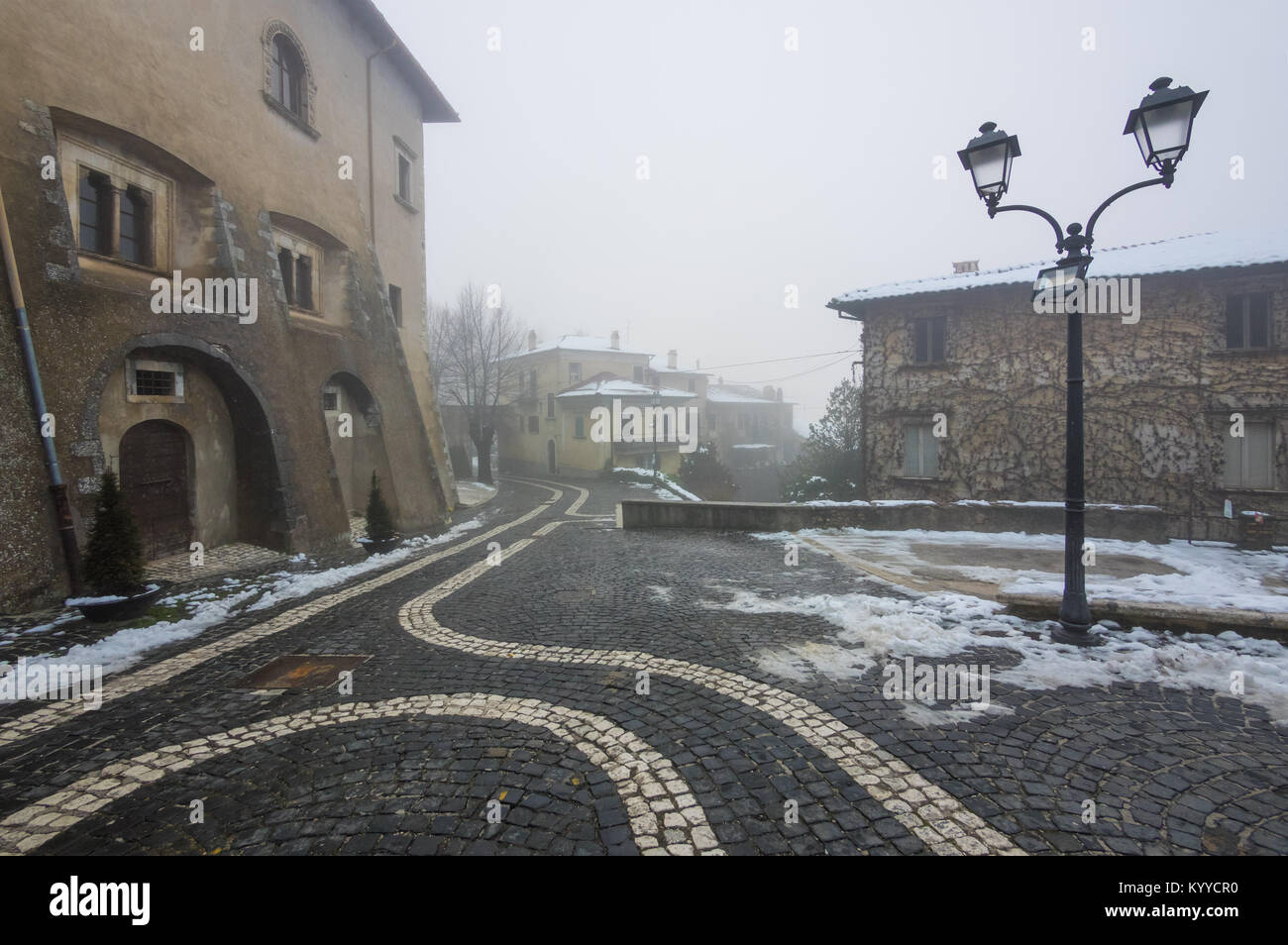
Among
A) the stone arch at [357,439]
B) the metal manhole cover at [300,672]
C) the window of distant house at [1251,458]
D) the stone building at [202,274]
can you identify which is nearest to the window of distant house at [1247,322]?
the window of distant house at [1251,458]

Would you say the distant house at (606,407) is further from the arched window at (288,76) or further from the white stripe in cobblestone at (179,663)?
the white stripe in cobblestone at (179,663)

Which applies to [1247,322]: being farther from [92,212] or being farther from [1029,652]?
[92,212]

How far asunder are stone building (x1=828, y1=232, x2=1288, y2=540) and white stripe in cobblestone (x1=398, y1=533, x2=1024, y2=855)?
600 inches

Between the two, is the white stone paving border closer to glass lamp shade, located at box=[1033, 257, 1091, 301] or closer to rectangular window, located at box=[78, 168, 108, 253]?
glass lamp shade, located at box=[1033, 257, 1091, 301]

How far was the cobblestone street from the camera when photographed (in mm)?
2959

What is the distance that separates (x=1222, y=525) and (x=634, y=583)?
16.1 m

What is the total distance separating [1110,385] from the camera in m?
15.4

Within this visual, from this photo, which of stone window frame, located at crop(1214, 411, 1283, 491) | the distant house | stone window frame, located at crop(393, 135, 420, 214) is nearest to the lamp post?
stone window frame, located at crop(1214, 411, 1283, 491)

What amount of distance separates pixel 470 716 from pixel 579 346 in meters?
45.7

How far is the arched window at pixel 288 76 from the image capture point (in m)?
12.2

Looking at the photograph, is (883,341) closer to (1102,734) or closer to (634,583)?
(634,583)

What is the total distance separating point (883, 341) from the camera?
18219 mm

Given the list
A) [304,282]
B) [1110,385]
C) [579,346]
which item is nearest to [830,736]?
[304,282]
